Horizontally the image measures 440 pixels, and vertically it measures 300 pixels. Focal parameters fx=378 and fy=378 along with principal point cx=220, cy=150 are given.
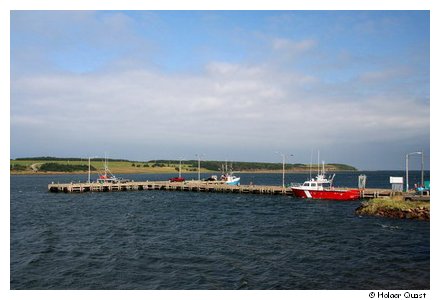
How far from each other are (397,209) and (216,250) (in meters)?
30.2

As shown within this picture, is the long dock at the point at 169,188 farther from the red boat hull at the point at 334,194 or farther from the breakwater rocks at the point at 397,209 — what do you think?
the breakwater rocks at the point at 397,209

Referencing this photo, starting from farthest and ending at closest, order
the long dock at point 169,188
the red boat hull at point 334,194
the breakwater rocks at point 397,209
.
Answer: the long dock at point 169,188 < the red boat hull at point 334,194 < the breakwater rocks at point 397,209

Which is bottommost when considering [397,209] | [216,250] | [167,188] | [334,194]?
[216,250]

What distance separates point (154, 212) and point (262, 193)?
36.1 m

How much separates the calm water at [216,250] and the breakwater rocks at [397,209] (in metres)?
2.39

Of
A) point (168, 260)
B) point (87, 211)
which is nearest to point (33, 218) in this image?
point (87, 211)

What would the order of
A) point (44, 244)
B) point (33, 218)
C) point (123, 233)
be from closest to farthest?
point (44, 244), point (123, 233), point (33, 218)

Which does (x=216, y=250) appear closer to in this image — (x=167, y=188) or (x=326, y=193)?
(x=326, y=193)

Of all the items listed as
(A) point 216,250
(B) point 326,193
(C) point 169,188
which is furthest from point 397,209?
(C) point 169,188

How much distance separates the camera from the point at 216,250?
1288 inches

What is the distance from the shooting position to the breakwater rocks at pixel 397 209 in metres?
48.3

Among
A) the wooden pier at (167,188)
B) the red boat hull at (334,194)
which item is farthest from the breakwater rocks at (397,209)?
the wooden pier at (167,188)
